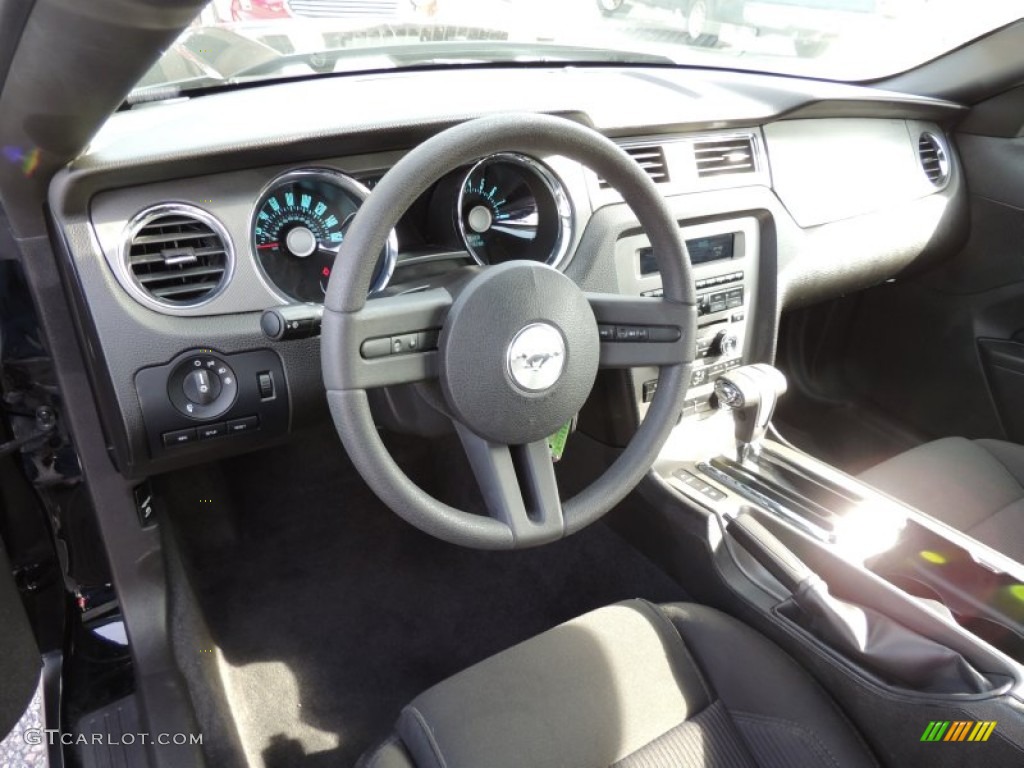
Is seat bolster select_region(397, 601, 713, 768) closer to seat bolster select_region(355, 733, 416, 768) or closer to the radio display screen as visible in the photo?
seat bolster select_region(355, 733, 416, 768)

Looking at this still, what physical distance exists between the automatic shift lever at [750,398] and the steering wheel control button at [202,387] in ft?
3.36

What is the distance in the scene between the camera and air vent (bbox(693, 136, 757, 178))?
1792 millimetres

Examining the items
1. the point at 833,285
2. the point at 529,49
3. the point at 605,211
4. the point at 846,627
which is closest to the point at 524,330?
the point at 605,211

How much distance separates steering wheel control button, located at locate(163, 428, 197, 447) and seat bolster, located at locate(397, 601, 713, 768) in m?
0.57

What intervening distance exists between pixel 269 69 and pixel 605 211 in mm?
730

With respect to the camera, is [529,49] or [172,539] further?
[529,49]

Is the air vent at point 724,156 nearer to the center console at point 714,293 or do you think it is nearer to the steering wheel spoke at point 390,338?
the center console at point 714,293

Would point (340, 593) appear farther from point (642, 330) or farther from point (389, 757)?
point (642, 330)

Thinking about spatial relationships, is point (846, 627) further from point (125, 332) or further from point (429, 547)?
point (125, 332)

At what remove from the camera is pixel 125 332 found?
1264mm

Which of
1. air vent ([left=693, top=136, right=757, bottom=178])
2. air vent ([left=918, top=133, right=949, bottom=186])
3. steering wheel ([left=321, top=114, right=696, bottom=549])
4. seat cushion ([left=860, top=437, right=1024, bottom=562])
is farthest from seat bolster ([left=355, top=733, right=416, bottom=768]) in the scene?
air vent ([left=918, top=133, right=949, bottom=186])

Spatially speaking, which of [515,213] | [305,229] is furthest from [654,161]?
[305,229]

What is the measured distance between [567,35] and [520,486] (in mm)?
1271

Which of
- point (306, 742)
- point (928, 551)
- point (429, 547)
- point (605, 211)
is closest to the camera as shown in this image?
point (928, 551)
